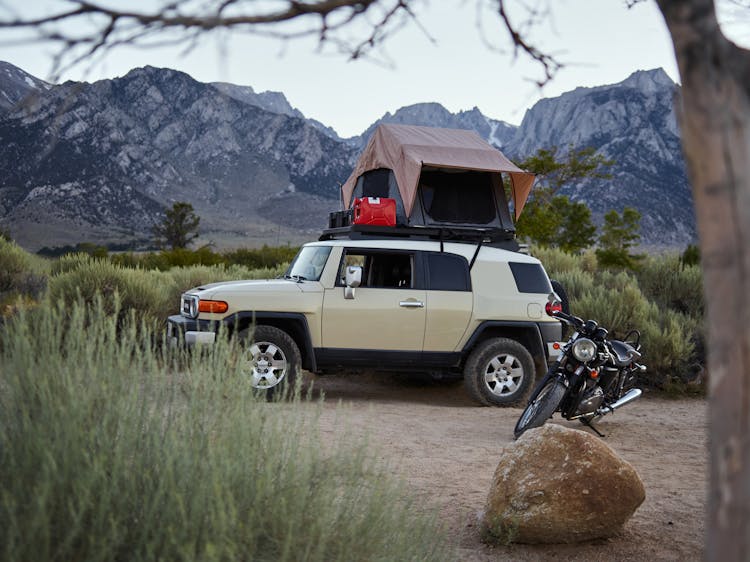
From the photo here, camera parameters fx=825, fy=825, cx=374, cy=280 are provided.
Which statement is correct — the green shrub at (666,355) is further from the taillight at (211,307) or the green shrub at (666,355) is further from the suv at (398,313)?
the taillight at (211,307)

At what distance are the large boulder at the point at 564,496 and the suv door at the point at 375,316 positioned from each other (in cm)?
417

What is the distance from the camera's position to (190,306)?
892 centimetres

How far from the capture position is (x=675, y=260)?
56.2 ft

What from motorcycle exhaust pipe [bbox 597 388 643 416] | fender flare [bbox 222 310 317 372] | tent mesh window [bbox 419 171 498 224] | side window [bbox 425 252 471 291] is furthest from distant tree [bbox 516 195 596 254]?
motorcycle exhaust pipe [bbox 597 388 643 416]

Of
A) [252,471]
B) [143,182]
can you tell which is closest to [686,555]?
[252,471]

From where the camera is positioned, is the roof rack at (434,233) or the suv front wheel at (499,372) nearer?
the suv front wheel at (499,372)

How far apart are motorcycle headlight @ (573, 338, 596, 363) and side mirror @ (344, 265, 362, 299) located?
2424mm

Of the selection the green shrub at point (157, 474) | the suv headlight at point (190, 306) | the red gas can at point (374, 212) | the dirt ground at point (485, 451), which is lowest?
the dirt ground at point (485, 451)

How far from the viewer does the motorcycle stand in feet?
24.8

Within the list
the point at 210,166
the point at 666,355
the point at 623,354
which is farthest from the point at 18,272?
the point at 210,166

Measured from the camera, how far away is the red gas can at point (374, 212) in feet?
33.2

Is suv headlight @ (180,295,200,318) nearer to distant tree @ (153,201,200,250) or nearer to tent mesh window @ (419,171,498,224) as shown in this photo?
tent mesh window @ (419,171,498,224)

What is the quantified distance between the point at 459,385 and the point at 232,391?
7.83 meters

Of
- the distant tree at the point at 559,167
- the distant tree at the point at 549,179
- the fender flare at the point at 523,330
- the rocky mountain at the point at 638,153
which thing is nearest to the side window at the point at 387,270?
the fender flare at the point at 523,330
